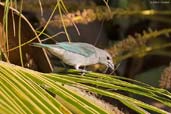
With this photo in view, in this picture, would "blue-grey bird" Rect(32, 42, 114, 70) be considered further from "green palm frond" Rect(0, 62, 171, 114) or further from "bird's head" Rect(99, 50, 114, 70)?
"green palm frond" Rect(0, 62, 171, 114)

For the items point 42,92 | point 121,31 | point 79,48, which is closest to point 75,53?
point 79,48

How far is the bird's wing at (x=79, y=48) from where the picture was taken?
0.94m

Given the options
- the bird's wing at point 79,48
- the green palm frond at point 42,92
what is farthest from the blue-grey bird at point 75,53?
the green palm frond at point 42,92

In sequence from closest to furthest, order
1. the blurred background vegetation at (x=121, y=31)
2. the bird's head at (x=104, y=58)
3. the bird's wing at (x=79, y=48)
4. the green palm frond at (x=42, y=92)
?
1. the green palm frond at (x=42, y=92)
2. the bird's wing at (x=79, y=48)
3. the bird's head at (x=104, y=58)
4. the blurred background vegetation at (x=121, y=31)

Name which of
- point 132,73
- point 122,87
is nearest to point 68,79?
point 122,87

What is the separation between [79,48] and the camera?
97 cm

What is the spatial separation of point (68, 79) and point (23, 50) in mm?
335

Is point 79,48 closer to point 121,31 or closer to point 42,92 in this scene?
point 42,92

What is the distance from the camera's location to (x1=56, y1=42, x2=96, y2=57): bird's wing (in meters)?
0.94

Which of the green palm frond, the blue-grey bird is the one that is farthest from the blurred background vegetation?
the green palm frond

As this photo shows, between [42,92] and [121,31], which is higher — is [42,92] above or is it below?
above

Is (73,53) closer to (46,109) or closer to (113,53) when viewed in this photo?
(46,109)

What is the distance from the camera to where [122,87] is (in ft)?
2.24

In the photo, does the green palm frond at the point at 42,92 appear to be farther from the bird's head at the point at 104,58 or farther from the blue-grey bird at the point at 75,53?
the bird's head at the point at 104,58
